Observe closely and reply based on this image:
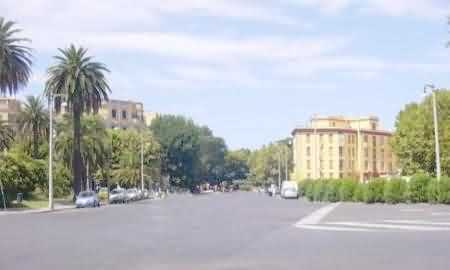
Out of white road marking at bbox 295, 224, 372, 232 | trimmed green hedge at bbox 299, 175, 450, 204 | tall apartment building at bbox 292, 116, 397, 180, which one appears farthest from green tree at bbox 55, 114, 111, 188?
tall apartment building at bbox 292, 116, 397, 180

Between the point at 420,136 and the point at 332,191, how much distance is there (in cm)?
1536

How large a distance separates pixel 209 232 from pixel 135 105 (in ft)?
547

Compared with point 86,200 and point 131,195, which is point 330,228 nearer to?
point 86,200

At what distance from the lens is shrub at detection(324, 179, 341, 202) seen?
233 ft

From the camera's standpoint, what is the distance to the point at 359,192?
65562 mm

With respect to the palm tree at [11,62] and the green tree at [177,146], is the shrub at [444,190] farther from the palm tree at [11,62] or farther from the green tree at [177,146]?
the green tree at [177,146]

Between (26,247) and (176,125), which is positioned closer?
(26,247)

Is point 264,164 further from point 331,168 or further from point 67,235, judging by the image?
point 67,235

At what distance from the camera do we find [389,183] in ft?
193

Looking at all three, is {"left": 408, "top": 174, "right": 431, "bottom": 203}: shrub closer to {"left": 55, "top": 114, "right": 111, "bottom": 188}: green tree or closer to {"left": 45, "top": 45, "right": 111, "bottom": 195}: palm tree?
{"left": 45, "top": 45, "right": 111, "bottom": 195}: palm tree

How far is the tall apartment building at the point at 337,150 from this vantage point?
169750 mm

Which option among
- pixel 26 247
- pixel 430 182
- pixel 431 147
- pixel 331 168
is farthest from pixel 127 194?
pixel 331 168

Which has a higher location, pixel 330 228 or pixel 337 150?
pixel 337 150

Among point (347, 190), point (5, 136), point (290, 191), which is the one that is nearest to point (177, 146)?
point (290, 191)
